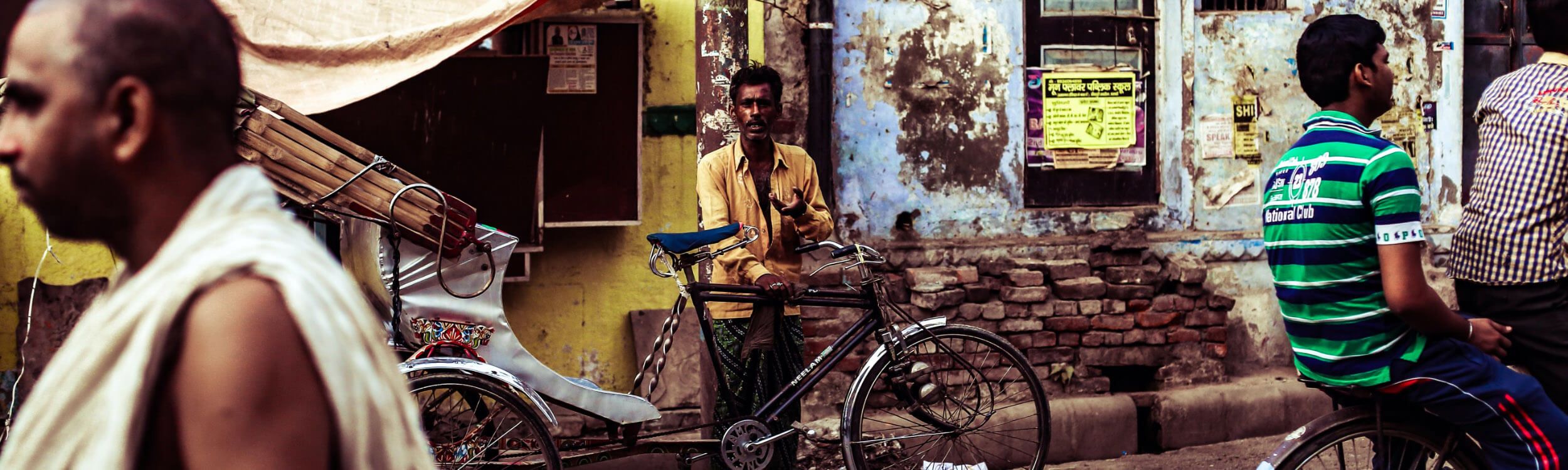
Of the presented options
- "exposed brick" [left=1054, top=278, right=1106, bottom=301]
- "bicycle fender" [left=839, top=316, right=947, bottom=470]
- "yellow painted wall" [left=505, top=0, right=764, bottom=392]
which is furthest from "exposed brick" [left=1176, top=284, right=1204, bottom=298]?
"yellow painted wall" [left=505, top=0, right=764, bottom=392]

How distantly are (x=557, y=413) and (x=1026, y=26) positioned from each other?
10.5 feet

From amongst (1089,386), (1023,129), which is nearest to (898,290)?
(1089,386)

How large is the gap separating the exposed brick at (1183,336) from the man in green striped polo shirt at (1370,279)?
324cm

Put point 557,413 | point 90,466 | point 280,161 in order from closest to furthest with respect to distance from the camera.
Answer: point 90,466
point 280,161
point 557,413

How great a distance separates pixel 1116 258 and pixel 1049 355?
70 cm

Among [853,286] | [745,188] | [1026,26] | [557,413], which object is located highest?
[1026,26]

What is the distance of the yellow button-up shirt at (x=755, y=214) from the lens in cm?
446

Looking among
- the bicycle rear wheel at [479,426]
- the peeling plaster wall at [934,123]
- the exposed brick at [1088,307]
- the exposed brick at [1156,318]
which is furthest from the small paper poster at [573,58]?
the exposed brick at [1156,318]

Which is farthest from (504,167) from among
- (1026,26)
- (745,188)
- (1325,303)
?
(1325,303)

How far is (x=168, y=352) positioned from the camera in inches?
42.3

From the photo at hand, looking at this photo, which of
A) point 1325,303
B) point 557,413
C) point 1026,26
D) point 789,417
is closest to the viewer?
point 1325,303

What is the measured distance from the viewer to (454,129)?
563 cm

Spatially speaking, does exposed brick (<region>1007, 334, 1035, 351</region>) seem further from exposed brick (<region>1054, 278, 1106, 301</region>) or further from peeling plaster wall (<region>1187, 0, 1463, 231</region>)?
peeling plaster wall (<region>1187, 0, 1463, 231</region>)

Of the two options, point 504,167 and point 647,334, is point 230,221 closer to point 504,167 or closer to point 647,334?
point 504,167
